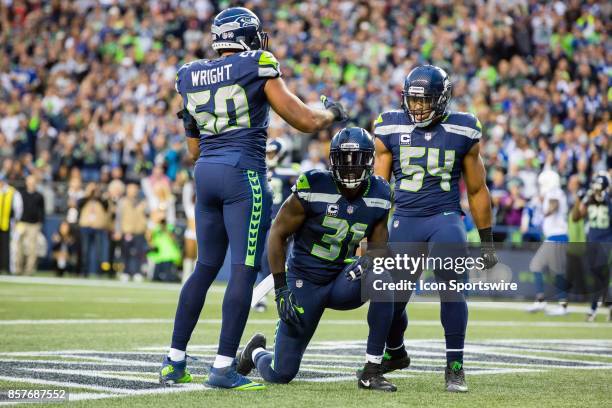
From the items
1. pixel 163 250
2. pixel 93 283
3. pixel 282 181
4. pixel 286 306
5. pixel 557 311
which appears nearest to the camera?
pixel 286 306

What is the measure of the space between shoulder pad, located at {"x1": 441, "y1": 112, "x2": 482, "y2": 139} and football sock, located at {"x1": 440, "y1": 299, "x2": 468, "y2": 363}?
3.39ft

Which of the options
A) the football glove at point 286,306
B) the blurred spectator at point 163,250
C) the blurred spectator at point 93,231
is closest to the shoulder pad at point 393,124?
the football glove at point 286,306

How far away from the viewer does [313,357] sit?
8023 mm

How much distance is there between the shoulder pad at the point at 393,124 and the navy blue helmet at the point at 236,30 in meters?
1.09

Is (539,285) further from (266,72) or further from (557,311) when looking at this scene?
(266,72)

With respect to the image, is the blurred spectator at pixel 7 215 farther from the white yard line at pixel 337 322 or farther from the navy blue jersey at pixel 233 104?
the navy blue jersey at pixel 233 104

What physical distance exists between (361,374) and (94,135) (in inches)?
625

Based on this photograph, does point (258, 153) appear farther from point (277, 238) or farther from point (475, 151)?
point (475, 151)

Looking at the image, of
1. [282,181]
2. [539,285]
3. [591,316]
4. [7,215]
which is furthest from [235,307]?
[7,215]

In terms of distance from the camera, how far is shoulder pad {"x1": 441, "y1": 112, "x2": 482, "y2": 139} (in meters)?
6.76

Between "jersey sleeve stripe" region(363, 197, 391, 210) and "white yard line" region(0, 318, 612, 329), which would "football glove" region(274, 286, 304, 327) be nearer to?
"jersey sleeve stripe" region(363, 197, 391, 210)

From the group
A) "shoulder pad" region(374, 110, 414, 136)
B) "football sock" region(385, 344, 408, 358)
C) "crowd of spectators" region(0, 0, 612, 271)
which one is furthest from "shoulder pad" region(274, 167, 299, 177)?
"football sock" region(385, 344, 408, 358)

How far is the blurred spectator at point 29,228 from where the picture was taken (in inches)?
780

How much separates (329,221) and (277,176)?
7.19 metres
